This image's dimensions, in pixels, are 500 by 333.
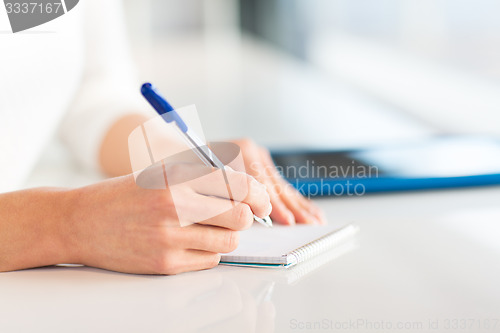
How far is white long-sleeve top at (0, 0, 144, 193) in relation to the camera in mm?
724

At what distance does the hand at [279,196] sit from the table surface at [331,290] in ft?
0.15

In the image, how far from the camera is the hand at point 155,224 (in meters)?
0.50

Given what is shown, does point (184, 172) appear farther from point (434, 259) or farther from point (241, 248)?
point (434, 259)

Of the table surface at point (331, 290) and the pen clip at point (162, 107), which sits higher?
the pen clip at point (162, 107)

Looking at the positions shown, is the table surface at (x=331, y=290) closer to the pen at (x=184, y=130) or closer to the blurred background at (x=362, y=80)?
the pen at (x=184, y=130)

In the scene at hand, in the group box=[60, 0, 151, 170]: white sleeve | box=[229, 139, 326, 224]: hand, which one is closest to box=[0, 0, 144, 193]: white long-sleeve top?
box=[60, 0, 151, 170]: white sleeve

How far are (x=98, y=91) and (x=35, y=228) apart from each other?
0.72 meters

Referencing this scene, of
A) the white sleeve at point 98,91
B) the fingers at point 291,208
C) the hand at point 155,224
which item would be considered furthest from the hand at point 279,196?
the white sleeve at point 98,91

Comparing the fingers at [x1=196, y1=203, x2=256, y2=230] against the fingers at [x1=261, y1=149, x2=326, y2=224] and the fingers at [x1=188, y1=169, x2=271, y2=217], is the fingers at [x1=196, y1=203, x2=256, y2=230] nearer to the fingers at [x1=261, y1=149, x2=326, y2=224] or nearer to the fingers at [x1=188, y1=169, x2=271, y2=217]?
the fingers at [x1=188, y1=169, x2=271, y2=217]

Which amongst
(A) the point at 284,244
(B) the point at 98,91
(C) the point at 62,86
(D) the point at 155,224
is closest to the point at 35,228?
(D) the point at 155,224

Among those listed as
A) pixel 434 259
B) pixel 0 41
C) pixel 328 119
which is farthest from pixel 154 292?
pixel 328 119

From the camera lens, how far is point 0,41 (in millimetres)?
686

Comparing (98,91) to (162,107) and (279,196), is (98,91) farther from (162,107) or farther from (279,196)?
(162,107)

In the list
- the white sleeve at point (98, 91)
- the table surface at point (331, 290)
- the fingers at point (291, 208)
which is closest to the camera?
the table surface at point (331, 290)
